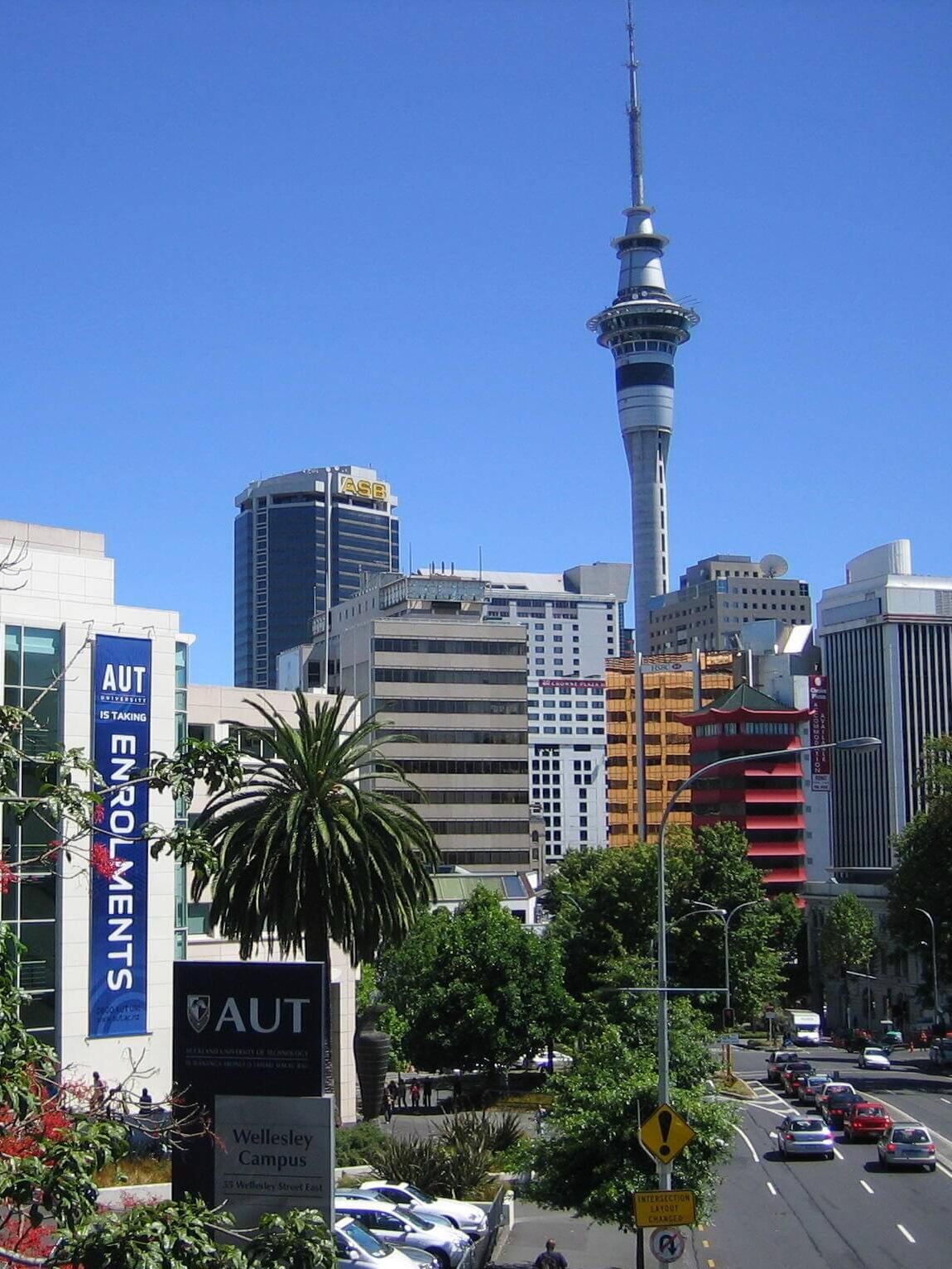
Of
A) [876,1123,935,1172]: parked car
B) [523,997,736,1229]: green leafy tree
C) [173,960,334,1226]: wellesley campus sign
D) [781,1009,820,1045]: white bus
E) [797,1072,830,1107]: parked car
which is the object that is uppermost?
[173,960,334,1226]: wellesley campus sign

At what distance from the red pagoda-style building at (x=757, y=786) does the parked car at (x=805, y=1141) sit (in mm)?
93758

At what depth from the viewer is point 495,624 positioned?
12875 cm

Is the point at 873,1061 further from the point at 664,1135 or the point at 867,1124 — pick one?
the point at 664,1135

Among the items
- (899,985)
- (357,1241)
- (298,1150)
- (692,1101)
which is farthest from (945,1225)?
(899,985)

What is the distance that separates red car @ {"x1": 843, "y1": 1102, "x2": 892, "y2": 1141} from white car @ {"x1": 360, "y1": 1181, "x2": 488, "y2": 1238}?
20.9 meters

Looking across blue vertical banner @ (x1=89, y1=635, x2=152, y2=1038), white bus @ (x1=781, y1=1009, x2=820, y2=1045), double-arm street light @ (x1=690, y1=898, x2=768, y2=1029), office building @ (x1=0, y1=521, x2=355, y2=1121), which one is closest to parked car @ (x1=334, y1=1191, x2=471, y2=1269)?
office building @ (x1=0, y1=521, x2=355, y2=1121)

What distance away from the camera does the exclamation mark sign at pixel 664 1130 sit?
22359 millimetres

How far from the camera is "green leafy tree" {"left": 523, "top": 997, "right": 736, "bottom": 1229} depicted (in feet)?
86.0

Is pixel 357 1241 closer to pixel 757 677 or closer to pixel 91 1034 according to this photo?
pixel 91 1034

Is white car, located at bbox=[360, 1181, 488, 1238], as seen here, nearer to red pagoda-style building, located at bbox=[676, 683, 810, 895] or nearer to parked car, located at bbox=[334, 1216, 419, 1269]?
parked car, located at bbox=[334, 1216, 419, 1269]

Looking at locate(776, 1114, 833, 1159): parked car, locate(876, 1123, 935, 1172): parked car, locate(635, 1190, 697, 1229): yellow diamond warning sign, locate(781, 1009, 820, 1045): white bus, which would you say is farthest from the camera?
locate(781, 1009, 820, 1045): white bus

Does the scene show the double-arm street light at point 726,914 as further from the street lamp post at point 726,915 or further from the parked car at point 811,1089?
the parked car at point 811,1089

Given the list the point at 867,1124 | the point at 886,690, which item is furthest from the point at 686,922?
the point at 886,690

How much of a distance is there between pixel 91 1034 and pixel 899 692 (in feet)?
466
